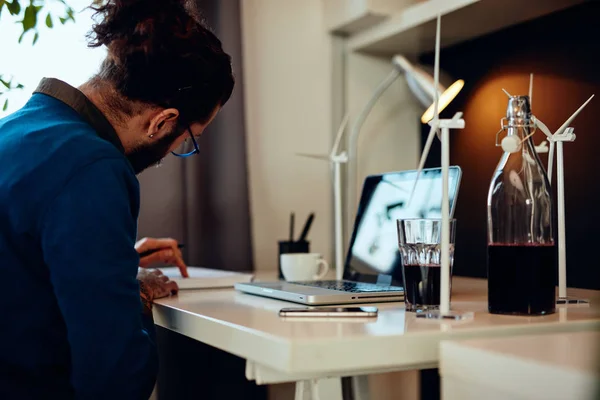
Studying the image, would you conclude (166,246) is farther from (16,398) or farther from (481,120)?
(481,120)

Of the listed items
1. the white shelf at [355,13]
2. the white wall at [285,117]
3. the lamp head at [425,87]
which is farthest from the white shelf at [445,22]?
the lamp head at [425,87]

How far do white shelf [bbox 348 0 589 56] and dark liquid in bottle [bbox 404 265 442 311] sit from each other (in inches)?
29.9

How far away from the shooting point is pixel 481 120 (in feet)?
5.84

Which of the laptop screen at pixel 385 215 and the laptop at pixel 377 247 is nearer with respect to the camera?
the laptop at pixel 377 247

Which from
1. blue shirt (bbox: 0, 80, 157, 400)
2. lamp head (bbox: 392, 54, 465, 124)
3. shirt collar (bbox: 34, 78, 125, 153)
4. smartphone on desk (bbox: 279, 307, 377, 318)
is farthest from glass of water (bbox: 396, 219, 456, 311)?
shirt collar (bbox: 34, 78, 125, 153)

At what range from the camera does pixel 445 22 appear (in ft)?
5.49

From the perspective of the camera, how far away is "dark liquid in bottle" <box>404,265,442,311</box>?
39.8 inches

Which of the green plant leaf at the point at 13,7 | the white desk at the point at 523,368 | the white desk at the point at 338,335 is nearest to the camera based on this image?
the white desk at the point at 523,368

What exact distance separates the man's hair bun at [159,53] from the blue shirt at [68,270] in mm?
134

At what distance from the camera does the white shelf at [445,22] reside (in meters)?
1.55

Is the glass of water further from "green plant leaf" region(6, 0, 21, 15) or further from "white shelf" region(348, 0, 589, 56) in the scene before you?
"green plant leaf" region(6, 0, 21, 15)

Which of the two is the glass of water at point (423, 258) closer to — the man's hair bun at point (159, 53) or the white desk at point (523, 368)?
the white desk at point (523, 368)

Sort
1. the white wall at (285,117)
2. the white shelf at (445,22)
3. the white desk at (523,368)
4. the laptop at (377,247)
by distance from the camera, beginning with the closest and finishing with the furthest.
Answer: the white desk at (523,368), the laptop at (377,247), the white shelf at (445,22), the white wall at (285,117)

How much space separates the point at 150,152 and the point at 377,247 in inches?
20.5
